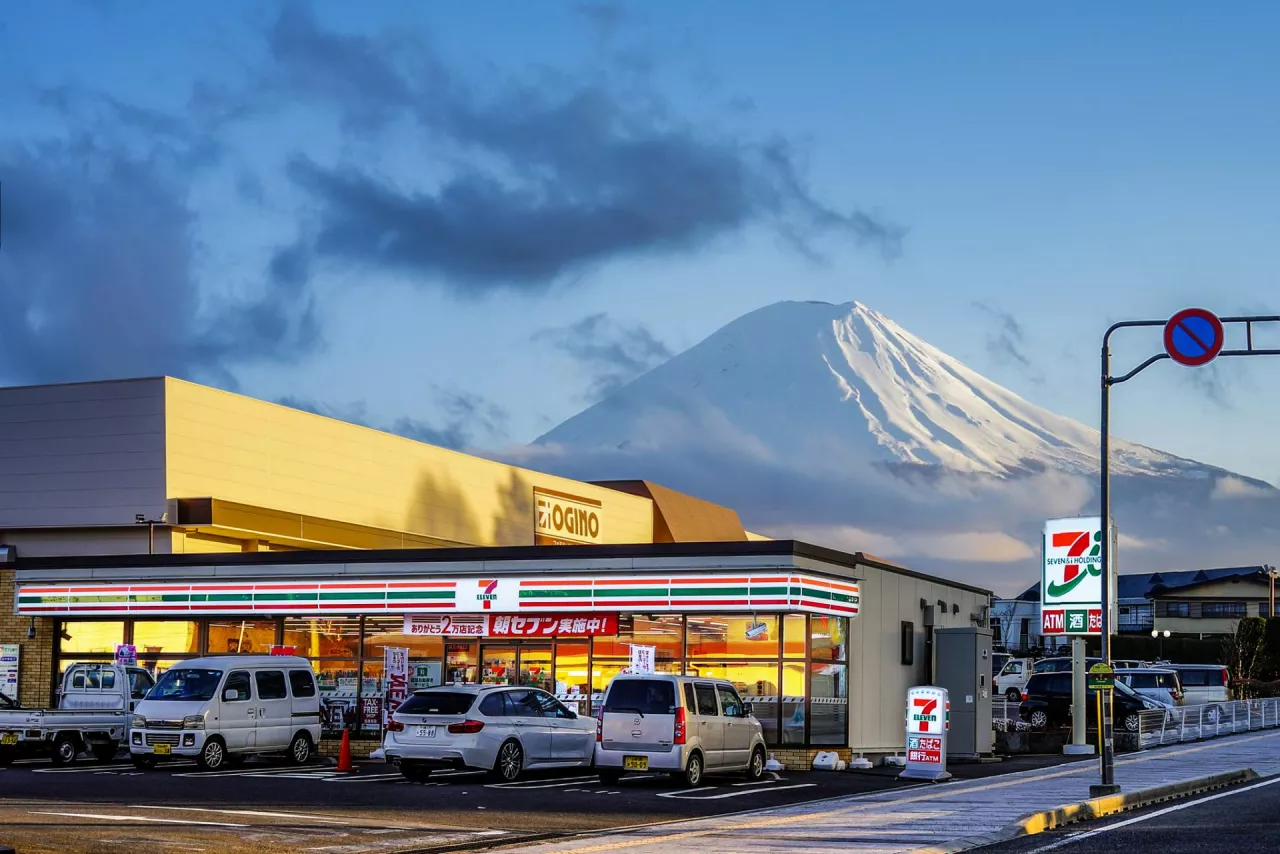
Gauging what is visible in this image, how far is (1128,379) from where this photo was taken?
2459 centimetres

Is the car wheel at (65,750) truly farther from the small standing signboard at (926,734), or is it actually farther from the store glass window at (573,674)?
the small standing signboard at (926,734)

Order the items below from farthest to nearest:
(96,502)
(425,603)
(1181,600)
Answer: (1181,600) < (96,502) < (425,603)

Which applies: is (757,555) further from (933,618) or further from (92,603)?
(92,603)

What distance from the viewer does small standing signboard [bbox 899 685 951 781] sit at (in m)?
27.9

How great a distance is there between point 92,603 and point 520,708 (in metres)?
14.0

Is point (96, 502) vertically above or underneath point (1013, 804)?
above

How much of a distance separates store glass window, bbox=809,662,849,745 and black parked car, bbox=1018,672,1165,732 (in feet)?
45.0

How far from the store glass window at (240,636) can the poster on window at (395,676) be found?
3.65 metres

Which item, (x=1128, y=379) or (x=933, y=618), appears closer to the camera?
(x=1128, y=379)

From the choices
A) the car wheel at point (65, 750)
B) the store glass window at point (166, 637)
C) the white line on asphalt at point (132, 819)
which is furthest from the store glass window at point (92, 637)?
the white line on asphalt at point (132, 819)

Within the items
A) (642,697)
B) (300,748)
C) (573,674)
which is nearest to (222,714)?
(300,748)

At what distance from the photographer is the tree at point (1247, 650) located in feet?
268

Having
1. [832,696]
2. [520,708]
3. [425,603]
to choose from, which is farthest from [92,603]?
[832,696]

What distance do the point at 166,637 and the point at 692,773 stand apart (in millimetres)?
15600
